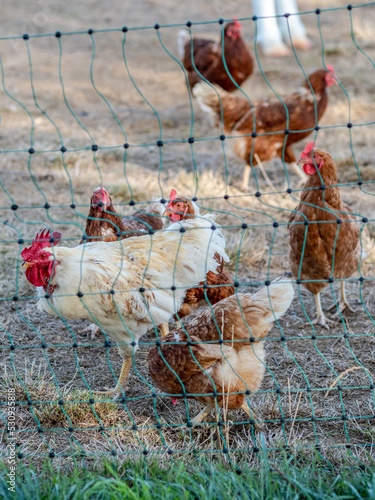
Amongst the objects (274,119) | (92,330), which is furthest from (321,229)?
(274,119)

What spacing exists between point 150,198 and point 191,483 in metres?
3.80

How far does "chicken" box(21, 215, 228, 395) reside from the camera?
3.07 meters

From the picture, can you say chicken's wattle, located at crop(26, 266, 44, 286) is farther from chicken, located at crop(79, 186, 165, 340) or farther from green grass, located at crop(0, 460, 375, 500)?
Answer: green grass, located at crop(0, 460, 375, 500)

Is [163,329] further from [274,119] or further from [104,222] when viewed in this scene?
[274,119]

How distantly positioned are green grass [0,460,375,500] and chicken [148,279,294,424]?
0.46 metres

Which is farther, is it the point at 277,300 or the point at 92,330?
the point at 92,330

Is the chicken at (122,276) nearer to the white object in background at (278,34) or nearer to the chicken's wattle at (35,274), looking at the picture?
the chicken's wattle at (35,274)

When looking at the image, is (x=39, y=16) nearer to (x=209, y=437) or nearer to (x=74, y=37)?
(x=74, y=37)

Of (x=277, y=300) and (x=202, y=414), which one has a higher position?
(x=277, y=300)

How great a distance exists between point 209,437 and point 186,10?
1470cm

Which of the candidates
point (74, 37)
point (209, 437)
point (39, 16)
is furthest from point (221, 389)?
point (39, 16)

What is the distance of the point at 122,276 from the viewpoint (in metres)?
3.17

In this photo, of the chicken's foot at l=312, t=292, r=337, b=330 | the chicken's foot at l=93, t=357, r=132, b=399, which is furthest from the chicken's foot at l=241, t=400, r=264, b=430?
the chicken's foot at l=312, t=292, r=337, b=330

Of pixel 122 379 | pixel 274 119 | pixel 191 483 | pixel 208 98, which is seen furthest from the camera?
pixel 208 98
